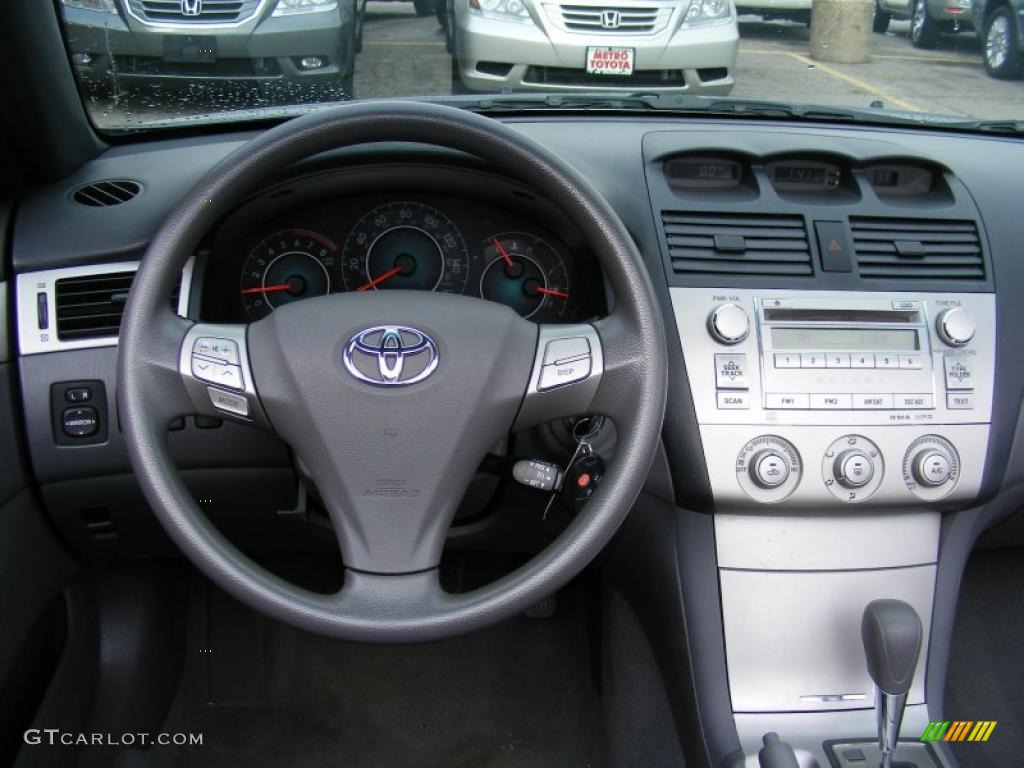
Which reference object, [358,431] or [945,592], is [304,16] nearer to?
[358,431]

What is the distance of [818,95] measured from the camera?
2443 millimetres

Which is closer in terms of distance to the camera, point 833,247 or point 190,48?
point 833,247

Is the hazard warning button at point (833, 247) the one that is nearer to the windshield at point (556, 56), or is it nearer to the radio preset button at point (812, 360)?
the radio preset button at point (812, 360)

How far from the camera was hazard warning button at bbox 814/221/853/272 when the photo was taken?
1.92 meters

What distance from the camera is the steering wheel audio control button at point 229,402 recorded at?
1498 mm

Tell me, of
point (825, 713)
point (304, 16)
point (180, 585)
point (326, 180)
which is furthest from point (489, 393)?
point (180, 585)

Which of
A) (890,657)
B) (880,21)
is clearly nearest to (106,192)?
(890,657)

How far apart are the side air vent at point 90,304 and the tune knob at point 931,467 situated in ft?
4.61

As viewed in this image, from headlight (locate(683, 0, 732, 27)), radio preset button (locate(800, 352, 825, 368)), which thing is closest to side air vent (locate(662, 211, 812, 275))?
radio preset button (locate(800, 352, 825, 368))

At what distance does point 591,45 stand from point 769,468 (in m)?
1.22

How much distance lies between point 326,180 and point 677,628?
3.44 feet

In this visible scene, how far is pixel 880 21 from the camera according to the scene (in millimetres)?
2799

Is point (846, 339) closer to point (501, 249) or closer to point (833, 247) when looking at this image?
point (833, 247)

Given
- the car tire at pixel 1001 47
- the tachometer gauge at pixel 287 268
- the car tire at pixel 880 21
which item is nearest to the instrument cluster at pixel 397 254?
the tachometer gauge at pixel 287 268
